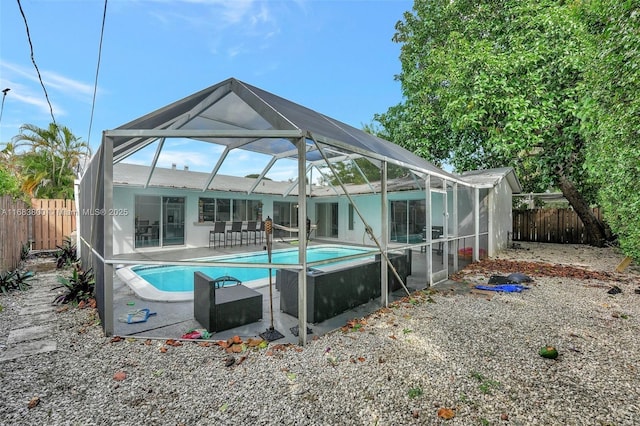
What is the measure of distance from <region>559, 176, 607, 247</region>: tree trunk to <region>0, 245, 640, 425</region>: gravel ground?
9.26 metres

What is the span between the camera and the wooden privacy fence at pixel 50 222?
9.80m

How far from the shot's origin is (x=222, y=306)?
12.1 ft

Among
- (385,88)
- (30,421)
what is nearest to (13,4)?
(30,421)

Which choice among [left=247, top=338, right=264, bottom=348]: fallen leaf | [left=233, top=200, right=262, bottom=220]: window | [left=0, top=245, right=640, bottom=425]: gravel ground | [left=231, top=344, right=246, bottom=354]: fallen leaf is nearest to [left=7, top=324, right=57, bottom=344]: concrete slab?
[left=0, top=245, right=640, bottom=425]: gravel ground

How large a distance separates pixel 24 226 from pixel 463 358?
11.8 metres

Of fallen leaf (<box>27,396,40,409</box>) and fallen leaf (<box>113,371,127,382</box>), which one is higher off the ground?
fallen leaf (<box>27,396,40,409</box>)

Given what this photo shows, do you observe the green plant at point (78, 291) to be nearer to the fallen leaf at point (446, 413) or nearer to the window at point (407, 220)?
the fallen leaf at point (446, 413)

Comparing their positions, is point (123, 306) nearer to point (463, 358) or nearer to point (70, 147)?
point (463, 358)

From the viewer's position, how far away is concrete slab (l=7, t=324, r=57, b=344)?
11.5ft

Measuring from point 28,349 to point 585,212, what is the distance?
16.2 m

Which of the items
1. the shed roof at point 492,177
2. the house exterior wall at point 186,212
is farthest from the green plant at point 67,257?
the shed roof at point 492,177

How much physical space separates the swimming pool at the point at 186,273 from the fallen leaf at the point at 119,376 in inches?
70.1

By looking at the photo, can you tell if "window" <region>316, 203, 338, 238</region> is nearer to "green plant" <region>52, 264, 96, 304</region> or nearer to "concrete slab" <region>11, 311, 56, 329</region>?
"green plant" <region>52, 264, 96, 304</region>

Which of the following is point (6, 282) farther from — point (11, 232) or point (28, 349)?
point (28, 349)
